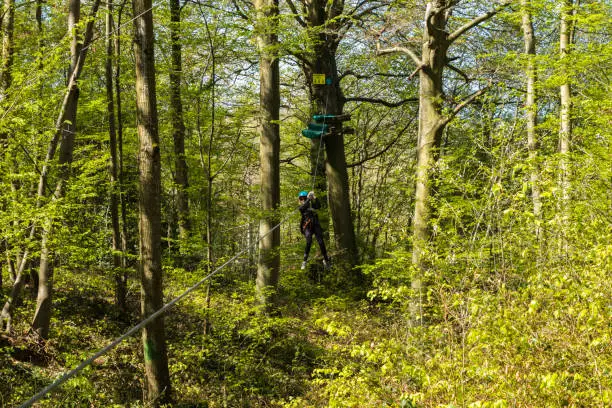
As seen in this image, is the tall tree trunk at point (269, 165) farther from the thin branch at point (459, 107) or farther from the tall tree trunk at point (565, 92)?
the tall tree trunk at point (565, 92)

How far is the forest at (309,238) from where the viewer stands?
Answer: 3744 millimetres

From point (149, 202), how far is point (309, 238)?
4.33m

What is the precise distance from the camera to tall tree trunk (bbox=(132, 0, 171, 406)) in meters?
6.21

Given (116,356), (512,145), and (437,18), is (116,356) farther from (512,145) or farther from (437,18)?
Answer: (437,18)

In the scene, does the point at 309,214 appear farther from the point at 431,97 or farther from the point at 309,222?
the point at 431,97

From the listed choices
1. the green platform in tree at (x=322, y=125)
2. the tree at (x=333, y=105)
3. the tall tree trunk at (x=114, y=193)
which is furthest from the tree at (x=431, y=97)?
the tall tree trunk at (x=114, y=193)

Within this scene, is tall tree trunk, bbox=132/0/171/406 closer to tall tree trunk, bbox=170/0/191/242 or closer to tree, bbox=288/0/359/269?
tall tree trunk, bbox=170/0/191/242

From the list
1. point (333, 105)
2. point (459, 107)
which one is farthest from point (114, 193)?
point (459, 107)

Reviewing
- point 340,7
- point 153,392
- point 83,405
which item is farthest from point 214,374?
point 340,7

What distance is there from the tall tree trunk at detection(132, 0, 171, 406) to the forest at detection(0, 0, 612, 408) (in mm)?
27

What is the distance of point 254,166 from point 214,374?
1021 cm

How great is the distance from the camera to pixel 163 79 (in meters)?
12.9

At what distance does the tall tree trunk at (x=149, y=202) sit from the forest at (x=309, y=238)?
3cm

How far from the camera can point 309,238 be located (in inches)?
396
